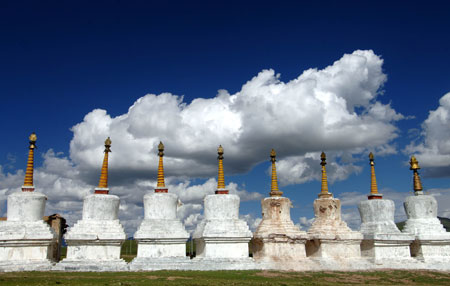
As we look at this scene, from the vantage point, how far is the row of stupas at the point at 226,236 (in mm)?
23453

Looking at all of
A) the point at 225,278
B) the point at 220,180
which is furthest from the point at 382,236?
the point at 225,278

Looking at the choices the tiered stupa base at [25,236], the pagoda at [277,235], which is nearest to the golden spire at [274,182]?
the pagoda at [277,235]

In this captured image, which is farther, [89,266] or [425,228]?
[425,228]

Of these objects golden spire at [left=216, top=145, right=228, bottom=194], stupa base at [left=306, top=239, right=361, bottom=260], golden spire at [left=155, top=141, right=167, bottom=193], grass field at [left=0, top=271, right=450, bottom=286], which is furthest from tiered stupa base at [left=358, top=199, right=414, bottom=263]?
golden spire at [left=155, top=141, right=167, bottom=193]

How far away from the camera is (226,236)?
25.1m

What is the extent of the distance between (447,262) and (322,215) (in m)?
9.83

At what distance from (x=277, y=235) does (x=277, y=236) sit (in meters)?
0.07

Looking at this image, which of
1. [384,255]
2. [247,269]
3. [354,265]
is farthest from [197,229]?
[384,255]

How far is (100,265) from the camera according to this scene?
76.0ft

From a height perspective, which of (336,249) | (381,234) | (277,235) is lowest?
(336,249)

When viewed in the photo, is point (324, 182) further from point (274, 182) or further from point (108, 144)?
point (108, 144)

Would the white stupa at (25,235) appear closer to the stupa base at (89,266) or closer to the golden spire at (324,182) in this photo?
the stupa base at (89,266)

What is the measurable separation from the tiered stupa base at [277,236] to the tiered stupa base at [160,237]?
17.5ft

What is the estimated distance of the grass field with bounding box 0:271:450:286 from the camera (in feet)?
61.8
